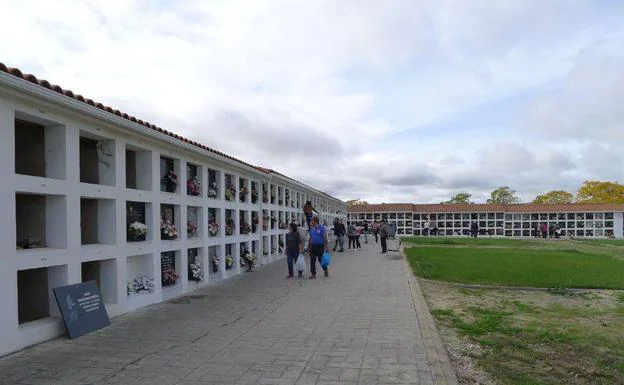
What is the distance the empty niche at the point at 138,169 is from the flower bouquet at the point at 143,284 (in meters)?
1.36

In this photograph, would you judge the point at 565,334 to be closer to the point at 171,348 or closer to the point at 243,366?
the point at 243,366

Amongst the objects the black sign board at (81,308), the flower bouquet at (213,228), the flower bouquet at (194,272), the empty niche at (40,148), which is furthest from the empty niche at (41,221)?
the flower bouquet at (213,228)

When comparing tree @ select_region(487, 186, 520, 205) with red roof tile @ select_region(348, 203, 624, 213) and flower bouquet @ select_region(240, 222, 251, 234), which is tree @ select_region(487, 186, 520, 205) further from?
flower bouquet @ select_region(240, 222, 251, 234)

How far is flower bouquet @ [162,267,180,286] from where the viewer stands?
333 inches

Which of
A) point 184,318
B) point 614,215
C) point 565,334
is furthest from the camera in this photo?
point 614,215

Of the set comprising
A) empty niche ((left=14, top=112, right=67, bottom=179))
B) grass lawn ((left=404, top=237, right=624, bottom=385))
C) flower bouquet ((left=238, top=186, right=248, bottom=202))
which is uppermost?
empty niche ((left=14, top=112, right=67, bottom=179))

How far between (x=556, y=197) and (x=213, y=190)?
60900mm

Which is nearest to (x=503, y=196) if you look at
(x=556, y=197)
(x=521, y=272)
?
(x=556, y=197)

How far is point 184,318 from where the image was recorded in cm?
684

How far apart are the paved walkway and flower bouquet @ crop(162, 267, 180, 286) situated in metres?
0.41

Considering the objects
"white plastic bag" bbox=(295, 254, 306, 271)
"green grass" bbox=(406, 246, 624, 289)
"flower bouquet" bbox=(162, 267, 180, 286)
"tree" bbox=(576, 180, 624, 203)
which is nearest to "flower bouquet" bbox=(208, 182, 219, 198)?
"flower bouquet" bbox=(162, 267, 180, 286)

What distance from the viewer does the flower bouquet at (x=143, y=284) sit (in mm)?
7539

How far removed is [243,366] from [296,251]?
7.10 m

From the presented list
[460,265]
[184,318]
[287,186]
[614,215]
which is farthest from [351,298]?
[614,215]
